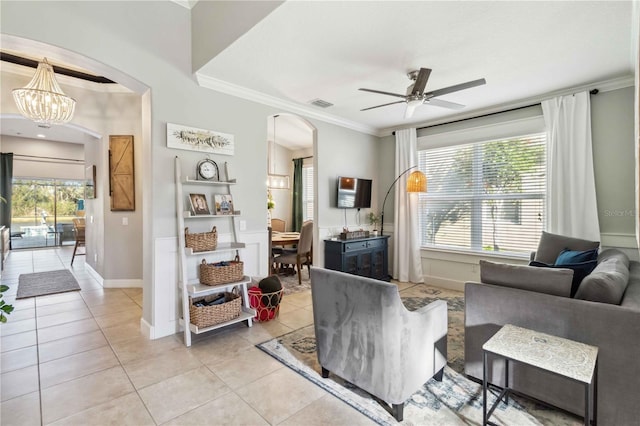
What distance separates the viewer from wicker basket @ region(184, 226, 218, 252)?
3098 mm

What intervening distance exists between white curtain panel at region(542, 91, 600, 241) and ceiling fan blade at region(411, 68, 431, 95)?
2.03 metres

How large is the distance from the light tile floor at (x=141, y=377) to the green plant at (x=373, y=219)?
8.05ft

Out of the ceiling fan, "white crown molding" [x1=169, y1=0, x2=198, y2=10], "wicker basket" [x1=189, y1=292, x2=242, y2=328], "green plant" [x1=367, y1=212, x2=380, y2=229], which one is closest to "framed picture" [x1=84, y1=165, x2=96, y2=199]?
"white crown molding" [x1=169, y1=0, x2=198, y2=10]

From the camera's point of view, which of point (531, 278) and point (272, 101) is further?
point (272, 101)

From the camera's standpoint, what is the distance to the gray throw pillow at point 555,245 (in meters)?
3.33

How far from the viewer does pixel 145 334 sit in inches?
122

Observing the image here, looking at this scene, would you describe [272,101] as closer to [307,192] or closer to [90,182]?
[307,192]

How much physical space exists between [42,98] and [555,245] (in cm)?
615

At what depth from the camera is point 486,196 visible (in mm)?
4566

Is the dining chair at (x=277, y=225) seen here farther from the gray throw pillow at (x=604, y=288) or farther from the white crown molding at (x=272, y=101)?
the gray throw pillow at (x=604, y=288)

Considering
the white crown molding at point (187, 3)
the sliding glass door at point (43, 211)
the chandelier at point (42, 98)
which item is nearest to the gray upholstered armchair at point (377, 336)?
the white crown molding at point (187, 3)

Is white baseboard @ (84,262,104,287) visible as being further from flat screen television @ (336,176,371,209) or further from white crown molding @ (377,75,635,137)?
white crown molding @ (377,75,635,137)

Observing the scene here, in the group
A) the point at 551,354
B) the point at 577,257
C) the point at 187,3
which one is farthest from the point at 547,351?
the point at 187,3

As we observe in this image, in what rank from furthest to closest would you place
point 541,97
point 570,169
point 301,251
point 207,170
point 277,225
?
point 277,225 < point 301,251 < point 541,97 < point 570,169 < point 207,170
